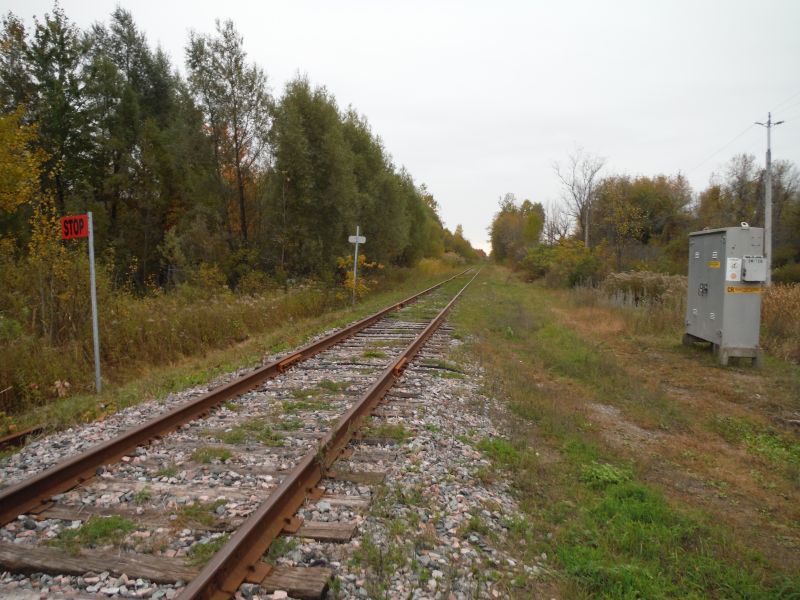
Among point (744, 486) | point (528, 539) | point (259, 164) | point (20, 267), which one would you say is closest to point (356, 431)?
point (528, 539)

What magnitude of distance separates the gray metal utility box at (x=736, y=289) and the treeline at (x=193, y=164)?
14482 mm

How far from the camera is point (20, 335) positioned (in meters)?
8.30

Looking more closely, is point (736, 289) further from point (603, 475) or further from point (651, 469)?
point (603, 475)

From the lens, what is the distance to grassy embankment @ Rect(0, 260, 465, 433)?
273 inches

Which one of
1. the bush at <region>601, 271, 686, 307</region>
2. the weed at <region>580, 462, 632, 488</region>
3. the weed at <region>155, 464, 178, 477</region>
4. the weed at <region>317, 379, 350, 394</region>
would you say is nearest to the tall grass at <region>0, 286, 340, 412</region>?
the weed at <region>317, 379, 350, 394</region>

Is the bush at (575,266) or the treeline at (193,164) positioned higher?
the treeline at (193,164)

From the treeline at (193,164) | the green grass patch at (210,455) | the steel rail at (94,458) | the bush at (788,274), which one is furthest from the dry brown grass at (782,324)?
the bush at (788,274)

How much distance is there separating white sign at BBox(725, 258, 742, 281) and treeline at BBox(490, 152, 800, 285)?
56.4 feet

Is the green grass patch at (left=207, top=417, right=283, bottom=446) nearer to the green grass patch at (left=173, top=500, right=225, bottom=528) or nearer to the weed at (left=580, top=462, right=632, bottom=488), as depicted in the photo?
the green grass patch at (left=173, top=500, right=225, bottom=528)

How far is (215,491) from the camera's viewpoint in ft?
13.1

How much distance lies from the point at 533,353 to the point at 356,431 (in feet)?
21.4

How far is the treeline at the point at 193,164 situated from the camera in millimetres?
21984

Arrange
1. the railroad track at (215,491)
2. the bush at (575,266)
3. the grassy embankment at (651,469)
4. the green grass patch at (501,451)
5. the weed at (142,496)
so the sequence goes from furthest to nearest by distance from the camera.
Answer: the bush at (575,266)
the green grass patch at (501,451)
the weed at (142,496)
the grassy embankment at (651,469)
the railroad track at (215,491)

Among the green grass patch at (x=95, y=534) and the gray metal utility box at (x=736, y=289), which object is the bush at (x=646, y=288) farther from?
the green grass patch at (x=95, y=534)
